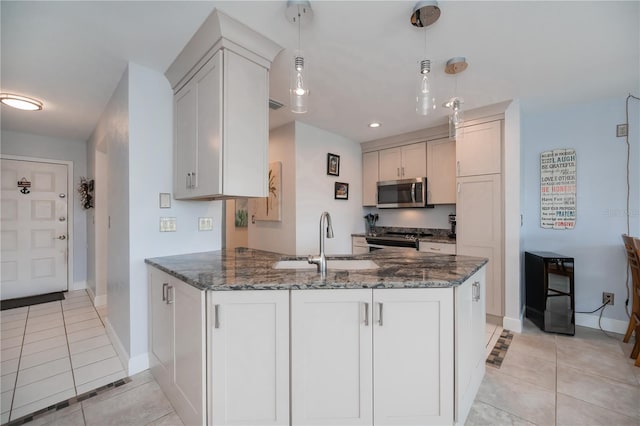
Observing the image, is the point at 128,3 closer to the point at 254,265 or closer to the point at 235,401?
the point at 254,265

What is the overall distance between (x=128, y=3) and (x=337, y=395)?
92.6 inches

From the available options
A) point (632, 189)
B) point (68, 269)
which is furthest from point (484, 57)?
point (68, 269)

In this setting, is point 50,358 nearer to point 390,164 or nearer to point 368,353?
point 368,353

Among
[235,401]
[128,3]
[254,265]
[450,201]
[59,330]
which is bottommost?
[59,330]

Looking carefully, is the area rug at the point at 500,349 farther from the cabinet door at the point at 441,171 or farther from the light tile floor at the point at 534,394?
the cabinet door at the point at 441,171

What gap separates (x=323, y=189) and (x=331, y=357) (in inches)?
107

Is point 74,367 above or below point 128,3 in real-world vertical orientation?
below

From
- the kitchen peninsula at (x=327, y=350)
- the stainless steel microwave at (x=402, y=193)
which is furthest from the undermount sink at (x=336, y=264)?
the stainless steel microwave at (x=402, y=193)

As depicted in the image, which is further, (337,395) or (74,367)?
(74,367)

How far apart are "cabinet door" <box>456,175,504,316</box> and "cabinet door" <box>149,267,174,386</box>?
120 inches

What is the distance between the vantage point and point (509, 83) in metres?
2.45

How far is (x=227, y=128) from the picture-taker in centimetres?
174

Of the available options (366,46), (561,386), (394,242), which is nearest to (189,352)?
(366,46)

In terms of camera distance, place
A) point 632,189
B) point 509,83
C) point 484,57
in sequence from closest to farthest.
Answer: point 484,57
point 509,83
point 632,189
